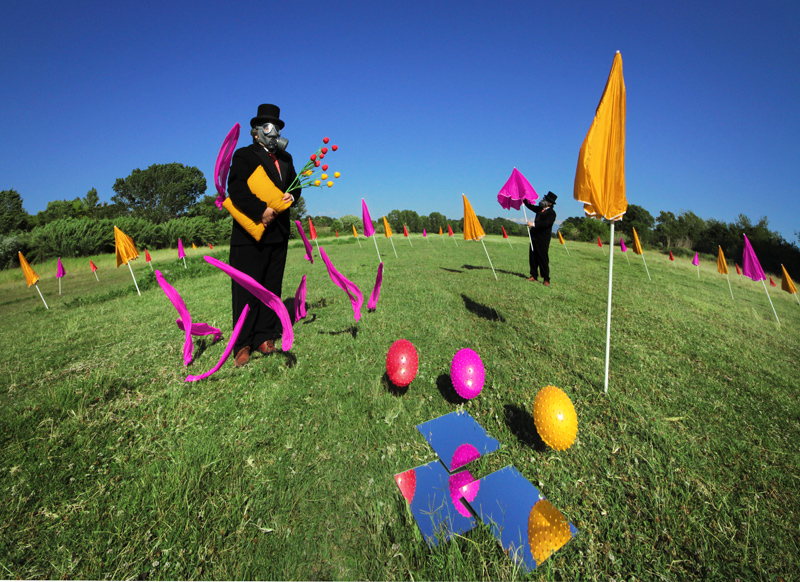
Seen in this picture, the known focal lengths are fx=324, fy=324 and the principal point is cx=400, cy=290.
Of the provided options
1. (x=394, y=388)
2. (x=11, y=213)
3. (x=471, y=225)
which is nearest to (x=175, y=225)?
(x=11, y=213)

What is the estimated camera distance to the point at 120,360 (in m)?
4.88

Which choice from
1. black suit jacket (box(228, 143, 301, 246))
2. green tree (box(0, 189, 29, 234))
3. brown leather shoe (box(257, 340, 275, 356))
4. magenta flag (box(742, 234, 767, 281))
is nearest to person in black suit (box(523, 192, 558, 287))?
magenta flag (box(742, 234, 767, 281))

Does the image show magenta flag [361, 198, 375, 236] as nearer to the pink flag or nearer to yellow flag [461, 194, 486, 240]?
yellow flag [461, 194, 486, 240]

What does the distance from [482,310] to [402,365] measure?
4295 millimetres

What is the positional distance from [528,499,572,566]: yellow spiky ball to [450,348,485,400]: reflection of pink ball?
1319 millimetres

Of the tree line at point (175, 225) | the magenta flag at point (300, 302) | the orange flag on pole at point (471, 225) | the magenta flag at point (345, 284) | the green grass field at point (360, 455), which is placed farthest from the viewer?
the tree line at point (175, 225)

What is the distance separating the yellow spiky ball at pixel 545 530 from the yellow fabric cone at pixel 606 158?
2.96 m

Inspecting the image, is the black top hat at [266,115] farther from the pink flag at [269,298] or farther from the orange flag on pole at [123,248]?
the orange flag on pole at [123,248]

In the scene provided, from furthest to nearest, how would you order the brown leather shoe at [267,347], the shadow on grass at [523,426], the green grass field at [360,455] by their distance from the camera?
1. the brown leather shoe at [267,347]
2. the shadow on grass at [523,426]
3. the green grass field at [360,455]

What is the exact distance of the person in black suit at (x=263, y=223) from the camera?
4180mm

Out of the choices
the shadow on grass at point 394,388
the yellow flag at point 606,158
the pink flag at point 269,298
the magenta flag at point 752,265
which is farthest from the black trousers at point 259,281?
the magenta flag at point 752,265

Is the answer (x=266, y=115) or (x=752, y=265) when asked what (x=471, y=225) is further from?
(x=266, y=115)

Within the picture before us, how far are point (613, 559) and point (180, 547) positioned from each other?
2752 mm

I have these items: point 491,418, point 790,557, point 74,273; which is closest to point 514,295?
point 491,418
